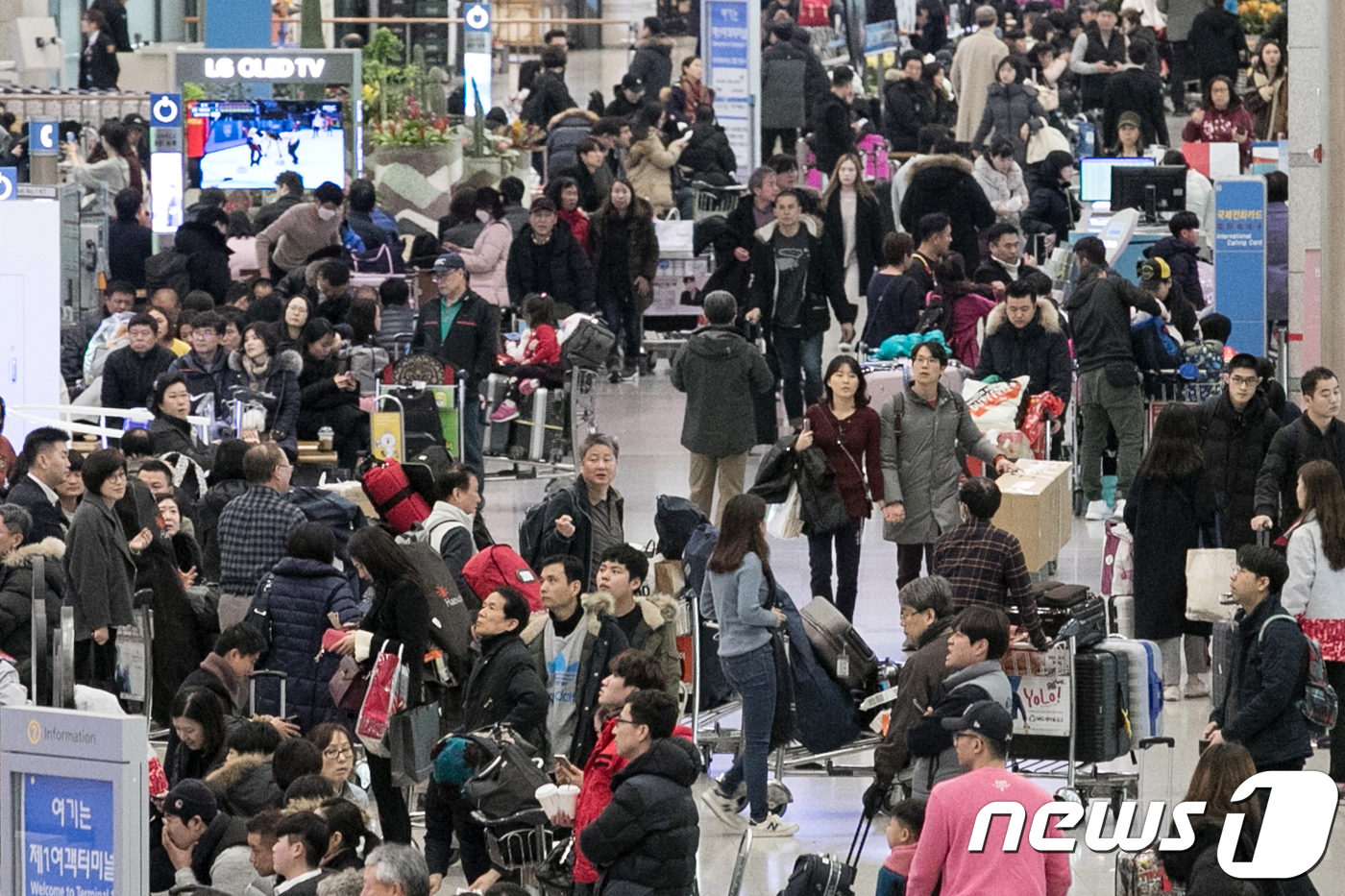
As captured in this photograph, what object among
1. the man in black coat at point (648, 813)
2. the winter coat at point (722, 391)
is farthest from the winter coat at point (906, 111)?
the man in black coat at point (648, 813)

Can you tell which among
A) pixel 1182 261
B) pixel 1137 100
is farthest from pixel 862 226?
pixel 1137 100

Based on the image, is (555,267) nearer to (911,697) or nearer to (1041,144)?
(1041,144)

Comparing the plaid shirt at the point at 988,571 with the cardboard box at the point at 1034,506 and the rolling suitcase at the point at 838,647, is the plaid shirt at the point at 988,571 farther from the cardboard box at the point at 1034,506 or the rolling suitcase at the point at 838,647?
the cardboard box at the point at 1034,506

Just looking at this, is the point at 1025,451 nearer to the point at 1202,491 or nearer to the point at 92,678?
the point at 1202,491

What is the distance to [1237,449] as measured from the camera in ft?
38.7

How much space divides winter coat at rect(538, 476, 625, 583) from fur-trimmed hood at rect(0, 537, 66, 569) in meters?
2.16

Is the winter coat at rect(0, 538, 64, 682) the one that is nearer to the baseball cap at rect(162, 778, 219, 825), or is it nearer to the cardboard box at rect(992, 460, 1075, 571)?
the baseball cap at rect(162, 778, 219, 825)

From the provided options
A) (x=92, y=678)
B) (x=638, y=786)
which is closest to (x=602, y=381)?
(x=92, y=678)

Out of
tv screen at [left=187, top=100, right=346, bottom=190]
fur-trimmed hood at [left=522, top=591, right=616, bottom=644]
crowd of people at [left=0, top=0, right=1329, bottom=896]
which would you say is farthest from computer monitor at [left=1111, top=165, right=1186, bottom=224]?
fur-trimmed hood at [left=522, top=591, right=616, bottom=644]

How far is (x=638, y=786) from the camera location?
7.27 m

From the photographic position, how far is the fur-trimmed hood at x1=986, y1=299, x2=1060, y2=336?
13.9 metres

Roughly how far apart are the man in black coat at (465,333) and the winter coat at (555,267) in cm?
208

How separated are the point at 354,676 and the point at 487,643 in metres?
0.88

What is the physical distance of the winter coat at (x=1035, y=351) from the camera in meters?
13.9
